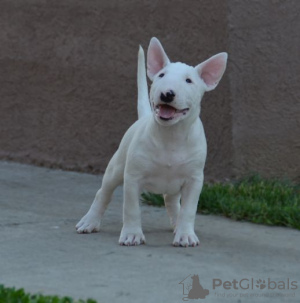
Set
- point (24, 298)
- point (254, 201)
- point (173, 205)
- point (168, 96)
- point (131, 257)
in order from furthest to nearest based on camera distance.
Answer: point (254, 201), point (173, 205), point (168, 96), point (131, 257), point (24, 298)

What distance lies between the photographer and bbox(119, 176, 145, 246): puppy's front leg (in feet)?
18.4

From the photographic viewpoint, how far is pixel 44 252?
17.3 feet

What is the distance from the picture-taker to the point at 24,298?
13.2ft

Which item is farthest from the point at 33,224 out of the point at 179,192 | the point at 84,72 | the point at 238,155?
the point at 84,72

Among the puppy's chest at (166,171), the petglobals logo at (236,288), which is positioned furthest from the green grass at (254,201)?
the petglobals logo at (236,288)

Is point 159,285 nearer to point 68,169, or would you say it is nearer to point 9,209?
point 9,209

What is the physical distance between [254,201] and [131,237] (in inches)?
72.8

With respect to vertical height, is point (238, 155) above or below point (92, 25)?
below

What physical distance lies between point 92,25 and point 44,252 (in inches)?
162

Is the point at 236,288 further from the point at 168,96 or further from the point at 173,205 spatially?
the point at 173,205

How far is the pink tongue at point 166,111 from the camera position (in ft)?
17.7

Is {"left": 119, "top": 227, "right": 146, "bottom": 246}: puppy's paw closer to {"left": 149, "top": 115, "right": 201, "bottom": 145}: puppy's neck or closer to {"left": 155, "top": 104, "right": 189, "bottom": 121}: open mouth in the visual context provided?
{"left": 149, "top": 115, "right": 201, "bottom": 145}: puppy's neck

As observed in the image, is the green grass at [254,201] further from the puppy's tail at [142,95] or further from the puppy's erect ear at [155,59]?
the puppy's erect ear at [155,59]

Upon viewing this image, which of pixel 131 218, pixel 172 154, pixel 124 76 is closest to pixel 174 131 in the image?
pixel 172 154
